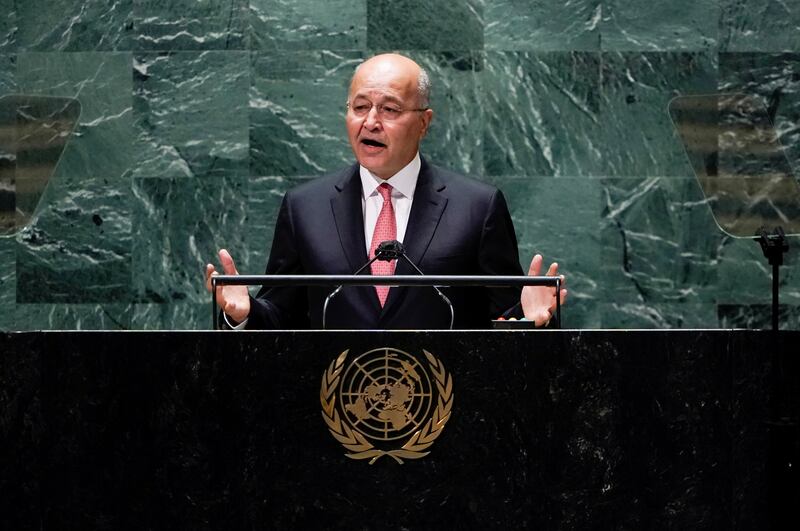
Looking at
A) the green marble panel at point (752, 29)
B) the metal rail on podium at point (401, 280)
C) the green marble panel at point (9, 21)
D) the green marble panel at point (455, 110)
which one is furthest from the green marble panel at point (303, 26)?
the metal rail on podium at point (401, 280)

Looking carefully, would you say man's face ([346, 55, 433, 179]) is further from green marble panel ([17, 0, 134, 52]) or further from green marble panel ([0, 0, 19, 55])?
green marble panel ([0, 0, 19, 55])

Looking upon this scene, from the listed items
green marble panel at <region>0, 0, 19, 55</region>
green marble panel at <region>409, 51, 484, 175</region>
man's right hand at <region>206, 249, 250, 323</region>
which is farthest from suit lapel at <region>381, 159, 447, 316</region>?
green marble panel at <region>0, 0, 19, 55</region>

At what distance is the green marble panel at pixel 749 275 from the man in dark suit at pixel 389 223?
202 centimetres

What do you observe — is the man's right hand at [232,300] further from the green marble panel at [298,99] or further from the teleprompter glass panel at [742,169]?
the green marble panel at [298,99]

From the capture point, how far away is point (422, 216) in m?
3.69

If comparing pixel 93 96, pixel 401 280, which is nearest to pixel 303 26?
pixel 93 96

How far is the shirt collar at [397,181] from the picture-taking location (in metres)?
3.77

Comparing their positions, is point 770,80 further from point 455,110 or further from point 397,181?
point 397,181
